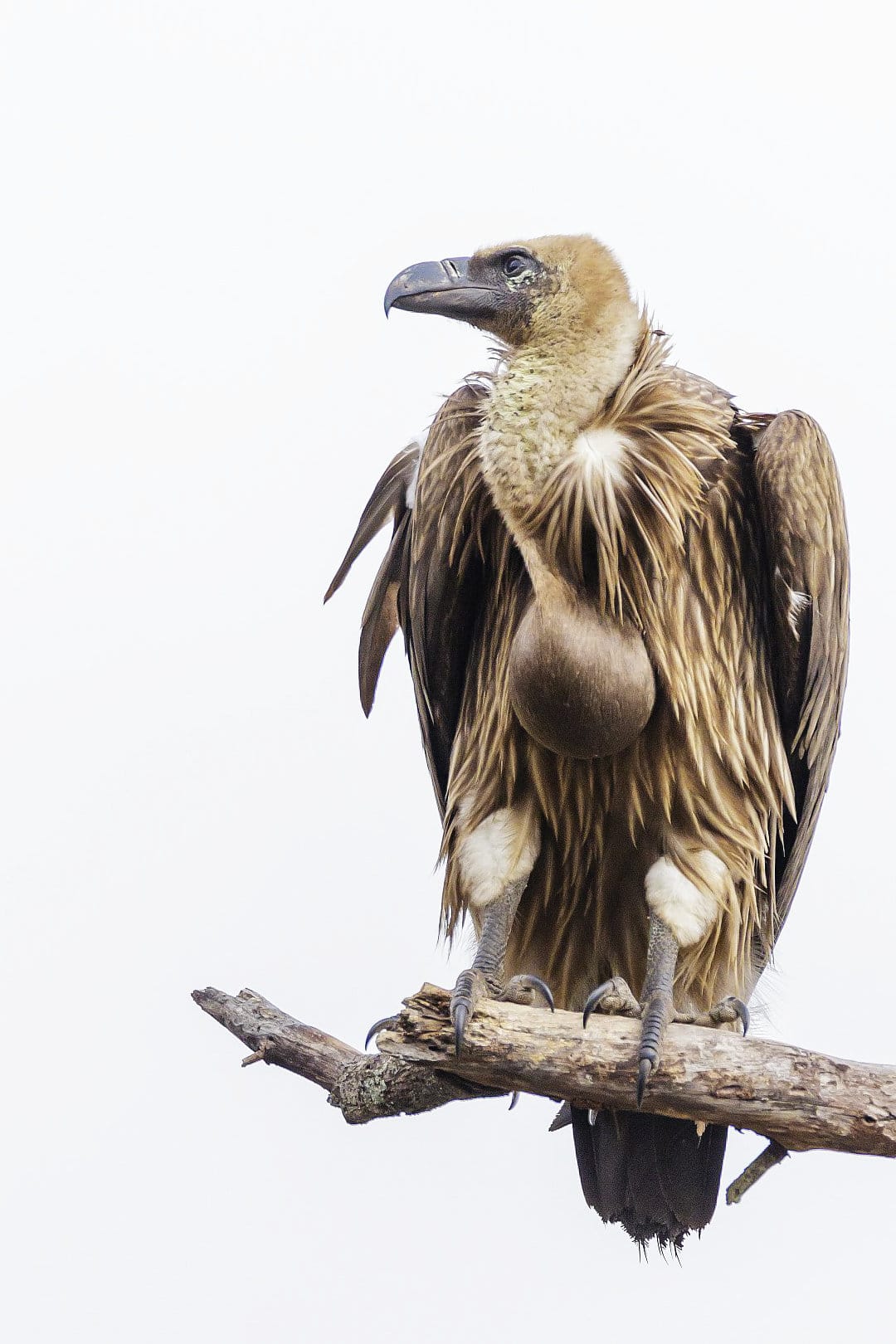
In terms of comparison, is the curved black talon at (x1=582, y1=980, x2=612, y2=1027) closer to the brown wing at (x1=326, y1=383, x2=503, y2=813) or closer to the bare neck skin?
the bare neck skin

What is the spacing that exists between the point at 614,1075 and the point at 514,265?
1.66 metres

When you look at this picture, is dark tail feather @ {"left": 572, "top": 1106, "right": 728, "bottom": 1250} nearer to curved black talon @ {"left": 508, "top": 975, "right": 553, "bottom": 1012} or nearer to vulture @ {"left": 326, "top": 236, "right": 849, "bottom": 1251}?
vulture @ {"left": 326, "top": 236, "right": 849, "bottom": 1251}

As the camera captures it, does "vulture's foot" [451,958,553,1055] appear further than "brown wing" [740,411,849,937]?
No

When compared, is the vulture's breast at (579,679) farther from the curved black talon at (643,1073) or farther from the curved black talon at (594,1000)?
the curved black talon at (643,1073)

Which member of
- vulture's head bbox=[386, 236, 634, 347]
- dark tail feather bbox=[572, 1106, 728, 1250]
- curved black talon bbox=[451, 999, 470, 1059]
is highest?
vulture's head bbox=[386, 236, 634, 347]

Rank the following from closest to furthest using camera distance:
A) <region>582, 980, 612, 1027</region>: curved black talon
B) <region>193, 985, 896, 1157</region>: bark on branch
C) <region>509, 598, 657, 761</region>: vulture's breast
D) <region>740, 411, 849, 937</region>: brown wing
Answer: <region>193, 985, 896, 1157</region>: bark on branch
<region>582, 980, 612, 1027</region>: curved black talon
<region>509, 598, 657, 761</region>: vulture's breast
<region>740, 411, 849, 937</region>: brown wing

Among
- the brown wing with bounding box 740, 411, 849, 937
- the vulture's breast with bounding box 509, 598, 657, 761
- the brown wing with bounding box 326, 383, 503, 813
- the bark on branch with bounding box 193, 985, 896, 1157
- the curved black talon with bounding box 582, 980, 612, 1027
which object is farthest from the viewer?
the brown wing with bounding box 326, 383, 503, 813

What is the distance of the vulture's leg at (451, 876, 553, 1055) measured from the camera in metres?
2.82

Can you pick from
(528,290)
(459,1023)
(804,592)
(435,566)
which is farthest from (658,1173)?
(528,290)

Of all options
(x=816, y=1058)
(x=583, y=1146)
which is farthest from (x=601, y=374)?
(x=583, y=1146)

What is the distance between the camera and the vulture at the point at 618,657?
3.03 metres

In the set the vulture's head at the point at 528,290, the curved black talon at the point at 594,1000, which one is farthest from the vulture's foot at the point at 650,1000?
the vulture's head at the point at 528,290

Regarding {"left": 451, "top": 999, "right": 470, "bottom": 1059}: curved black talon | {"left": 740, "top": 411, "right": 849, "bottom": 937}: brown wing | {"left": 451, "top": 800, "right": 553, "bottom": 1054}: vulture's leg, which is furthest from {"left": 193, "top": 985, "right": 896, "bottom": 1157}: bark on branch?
{"left": 740, "top": 411, "right": 849, "bottom": 937}: brown wing

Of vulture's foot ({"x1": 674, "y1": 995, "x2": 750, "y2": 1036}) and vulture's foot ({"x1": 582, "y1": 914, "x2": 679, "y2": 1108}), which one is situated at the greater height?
vulture's foot ({"x1": 582, "y1": 914, "x2": 679, "y2": 1108})
